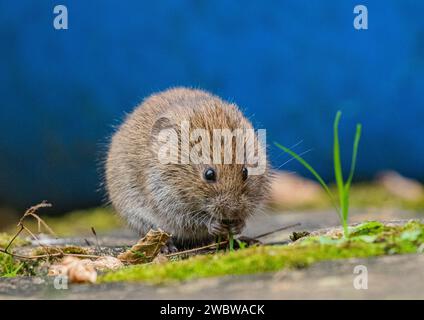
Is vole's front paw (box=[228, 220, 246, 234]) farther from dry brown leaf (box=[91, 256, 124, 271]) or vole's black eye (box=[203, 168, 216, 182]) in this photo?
dry brown leaf (box=[91, 256, 124, 271])

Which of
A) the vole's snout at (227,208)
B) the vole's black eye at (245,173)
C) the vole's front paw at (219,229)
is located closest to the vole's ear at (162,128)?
the vole's black eye at (245,173)

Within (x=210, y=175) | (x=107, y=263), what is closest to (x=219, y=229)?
(x=210, y=175)

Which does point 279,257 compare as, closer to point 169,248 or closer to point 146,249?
point 146,249

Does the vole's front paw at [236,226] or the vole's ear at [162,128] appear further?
the vole's ear at [162,128]

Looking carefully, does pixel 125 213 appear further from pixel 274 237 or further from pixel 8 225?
pixel 8 225

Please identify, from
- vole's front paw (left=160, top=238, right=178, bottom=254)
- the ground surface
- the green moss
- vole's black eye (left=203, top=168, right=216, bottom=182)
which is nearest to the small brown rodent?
vole's black eye (left=203, top=168, right=216, bottom=182)

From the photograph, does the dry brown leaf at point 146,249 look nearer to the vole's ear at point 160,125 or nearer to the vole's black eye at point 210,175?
the vole's black eye at point 210,175
